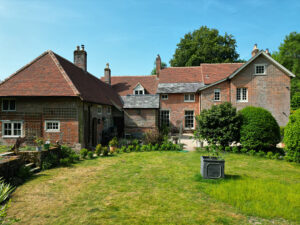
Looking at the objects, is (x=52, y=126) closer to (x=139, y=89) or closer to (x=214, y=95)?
(x=139, y=89)

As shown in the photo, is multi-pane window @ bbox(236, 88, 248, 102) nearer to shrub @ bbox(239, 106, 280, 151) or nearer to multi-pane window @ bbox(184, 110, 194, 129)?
multi-pane window @ bbox(184, 110, 194, 129)

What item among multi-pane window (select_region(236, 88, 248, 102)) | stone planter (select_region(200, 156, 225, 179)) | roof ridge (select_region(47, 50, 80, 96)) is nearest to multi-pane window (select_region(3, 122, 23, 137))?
roof ridge (select_region(47, 50, 80, 96))

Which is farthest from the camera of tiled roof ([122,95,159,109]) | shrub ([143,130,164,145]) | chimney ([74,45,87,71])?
tiled roof ([122,95,159,109])

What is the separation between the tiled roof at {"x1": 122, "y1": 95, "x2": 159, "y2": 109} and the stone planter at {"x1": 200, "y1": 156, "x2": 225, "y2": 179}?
44.5ft

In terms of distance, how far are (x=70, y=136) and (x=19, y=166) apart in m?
5.31

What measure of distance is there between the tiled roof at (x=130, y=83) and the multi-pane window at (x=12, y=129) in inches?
597

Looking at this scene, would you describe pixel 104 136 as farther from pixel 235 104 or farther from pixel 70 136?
pixel 235 104

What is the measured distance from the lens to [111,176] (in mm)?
8219

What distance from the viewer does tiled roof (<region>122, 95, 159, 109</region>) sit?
2102cm

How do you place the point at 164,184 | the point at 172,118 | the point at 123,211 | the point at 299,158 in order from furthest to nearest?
the point at 172,118
the point at 299,158
the point at 164,184
the point at 123,211

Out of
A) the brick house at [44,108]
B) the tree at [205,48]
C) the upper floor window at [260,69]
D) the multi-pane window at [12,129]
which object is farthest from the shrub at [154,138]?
the tree at [205,48]

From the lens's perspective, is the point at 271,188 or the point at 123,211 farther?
the point at 271,188

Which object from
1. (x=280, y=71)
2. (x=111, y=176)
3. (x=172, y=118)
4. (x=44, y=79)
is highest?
(x=280, y=71)

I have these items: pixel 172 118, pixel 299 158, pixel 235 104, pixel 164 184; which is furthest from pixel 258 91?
pixel 164 184
